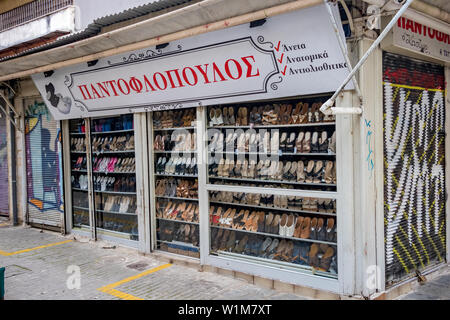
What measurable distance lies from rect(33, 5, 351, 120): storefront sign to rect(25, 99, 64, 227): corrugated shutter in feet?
6.50

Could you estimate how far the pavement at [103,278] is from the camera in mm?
5750

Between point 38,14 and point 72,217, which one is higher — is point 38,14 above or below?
above

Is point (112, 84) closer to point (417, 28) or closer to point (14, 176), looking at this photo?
point (417, 28)

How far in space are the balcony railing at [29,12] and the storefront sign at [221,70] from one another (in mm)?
4018

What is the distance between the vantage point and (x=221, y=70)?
5883 millimetres

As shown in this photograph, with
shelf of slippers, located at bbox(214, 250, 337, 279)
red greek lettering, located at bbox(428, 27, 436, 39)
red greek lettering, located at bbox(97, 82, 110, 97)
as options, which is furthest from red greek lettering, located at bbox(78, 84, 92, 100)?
red greek lettering, located at bbox(428, 27, 436, 39)

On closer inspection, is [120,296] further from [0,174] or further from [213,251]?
[0,174]

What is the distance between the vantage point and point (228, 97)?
606 cm

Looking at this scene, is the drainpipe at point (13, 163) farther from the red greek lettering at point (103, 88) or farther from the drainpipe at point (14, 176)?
the red greek lettering at point (103, 88)

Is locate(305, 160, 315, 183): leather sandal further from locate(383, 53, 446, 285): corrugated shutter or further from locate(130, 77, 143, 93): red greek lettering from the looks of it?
locate(130, 77, 143, 93): red greek lettering

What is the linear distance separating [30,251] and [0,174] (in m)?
4.23

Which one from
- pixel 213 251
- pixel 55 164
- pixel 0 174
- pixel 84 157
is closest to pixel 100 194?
pixel 84 157

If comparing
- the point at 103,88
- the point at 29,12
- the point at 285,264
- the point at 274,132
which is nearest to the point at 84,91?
the point at 103,88

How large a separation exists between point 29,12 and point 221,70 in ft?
29.6
